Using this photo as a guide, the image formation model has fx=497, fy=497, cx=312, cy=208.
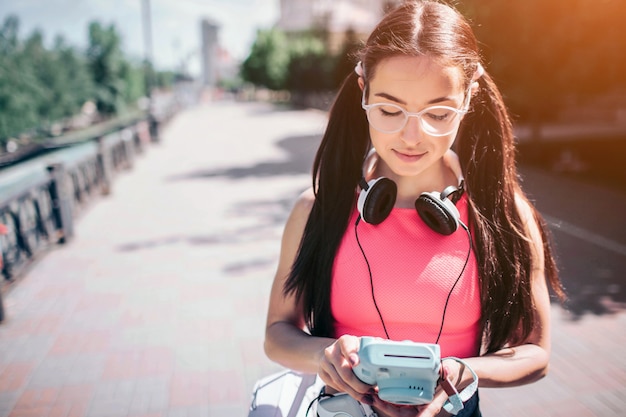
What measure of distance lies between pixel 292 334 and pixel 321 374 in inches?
8.3

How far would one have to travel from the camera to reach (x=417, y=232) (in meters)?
1.37

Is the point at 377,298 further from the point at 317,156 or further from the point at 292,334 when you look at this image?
the point at 317,156

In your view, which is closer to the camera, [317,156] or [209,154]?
[317,156]

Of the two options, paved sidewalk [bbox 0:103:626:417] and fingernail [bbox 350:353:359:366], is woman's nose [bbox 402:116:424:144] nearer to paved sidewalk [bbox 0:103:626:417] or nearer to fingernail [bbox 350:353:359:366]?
fingernail [bbox 350:353:359:366]

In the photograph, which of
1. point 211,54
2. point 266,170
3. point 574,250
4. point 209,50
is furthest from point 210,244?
point 209,50

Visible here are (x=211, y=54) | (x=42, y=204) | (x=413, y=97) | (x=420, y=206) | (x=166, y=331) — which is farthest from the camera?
(x=211, y=54)

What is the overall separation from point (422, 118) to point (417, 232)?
1.05 ft

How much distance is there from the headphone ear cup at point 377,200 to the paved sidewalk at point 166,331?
23.2 inches

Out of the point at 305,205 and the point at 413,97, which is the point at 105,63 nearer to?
the point at 305,205

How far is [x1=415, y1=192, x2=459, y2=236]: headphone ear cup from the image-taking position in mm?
1309

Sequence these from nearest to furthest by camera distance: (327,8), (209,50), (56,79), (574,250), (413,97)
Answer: (413,97) → (574,250) → (56,79) → (327,8) → (209,50)

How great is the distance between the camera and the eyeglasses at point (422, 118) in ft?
4.03

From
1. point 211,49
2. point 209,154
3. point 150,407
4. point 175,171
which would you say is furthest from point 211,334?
point 211,49

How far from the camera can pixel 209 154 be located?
51.4 ft
